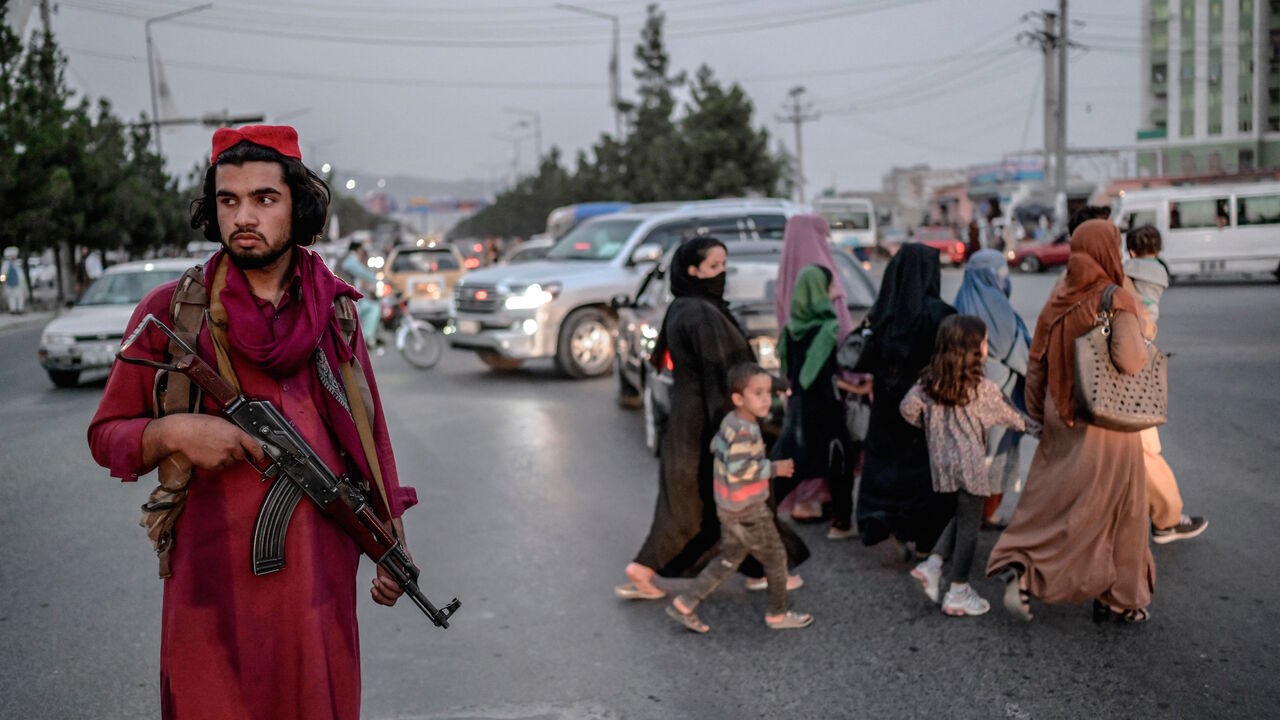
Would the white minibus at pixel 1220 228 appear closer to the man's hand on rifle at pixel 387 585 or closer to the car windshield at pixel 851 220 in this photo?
the car windshield at pixel 851 220

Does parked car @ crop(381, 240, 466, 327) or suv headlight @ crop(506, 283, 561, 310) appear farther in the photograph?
parked car @ crop(381, 240, 466, 327)

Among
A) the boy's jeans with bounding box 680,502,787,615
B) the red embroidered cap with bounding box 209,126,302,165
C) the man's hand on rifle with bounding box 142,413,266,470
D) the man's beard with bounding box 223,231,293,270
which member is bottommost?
the boy's jeans with bounding box 680,502,787,615

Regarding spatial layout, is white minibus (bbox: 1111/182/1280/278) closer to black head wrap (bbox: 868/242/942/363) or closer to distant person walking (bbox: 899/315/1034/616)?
black head wrap (bbox: 868/242/942/363)

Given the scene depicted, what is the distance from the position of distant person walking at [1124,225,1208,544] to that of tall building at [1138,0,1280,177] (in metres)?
64.5

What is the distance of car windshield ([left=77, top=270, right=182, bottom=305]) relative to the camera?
15.9 m

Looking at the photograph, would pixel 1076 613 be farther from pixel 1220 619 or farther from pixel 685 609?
pixel 685 609

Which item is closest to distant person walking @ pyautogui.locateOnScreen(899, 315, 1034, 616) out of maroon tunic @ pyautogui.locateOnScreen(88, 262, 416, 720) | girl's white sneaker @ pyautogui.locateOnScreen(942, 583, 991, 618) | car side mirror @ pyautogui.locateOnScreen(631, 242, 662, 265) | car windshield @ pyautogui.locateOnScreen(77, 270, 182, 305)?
girl's white sneaker @ pyautogui.locateOnScreen(942, 583, 991, 618)

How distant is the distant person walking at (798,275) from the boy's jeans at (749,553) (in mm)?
1634

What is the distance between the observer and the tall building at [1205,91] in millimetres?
66625

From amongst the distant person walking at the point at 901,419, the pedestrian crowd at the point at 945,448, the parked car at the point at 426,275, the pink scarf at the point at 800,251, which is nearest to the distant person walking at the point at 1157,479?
the pedestrian crowd at the point at 945,448

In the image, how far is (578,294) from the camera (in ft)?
48.3

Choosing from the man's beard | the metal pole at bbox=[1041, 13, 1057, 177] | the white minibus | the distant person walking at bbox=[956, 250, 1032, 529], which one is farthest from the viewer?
the metal pole at bbox=[1041, 13, 1057, 177]

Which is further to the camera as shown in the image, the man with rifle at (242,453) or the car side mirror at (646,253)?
the car side mirror at (646,253)

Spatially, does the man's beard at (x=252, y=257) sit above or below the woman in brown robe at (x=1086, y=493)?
above
